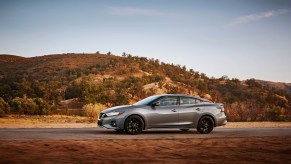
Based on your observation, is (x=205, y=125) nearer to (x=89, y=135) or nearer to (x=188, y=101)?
(x=188, y=101)

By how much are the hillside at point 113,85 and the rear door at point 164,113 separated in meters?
14.9

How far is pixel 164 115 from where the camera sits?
55.7ft

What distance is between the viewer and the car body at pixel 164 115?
54.1 ft

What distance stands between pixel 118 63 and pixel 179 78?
10576mm

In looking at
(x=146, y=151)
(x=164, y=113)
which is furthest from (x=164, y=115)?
(x=146, y=151)

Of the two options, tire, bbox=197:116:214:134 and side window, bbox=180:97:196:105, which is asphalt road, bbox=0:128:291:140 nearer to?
tire, bbox=197:116:214:134

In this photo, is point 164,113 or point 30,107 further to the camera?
point 30,107

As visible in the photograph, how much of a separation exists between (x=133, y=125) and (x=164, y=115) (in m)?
1.30

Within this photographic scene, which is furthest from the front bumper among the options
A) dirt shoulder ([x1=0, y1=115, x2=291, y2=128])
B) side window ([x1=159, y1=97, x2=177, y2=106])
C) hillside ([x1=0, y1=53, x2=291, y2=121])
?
hillside ([x1=0, y1=53, x2=291, y2=121])

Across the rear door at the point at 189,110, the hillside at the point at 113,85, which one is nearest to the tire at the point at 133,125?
the rear door at the point at 189,110

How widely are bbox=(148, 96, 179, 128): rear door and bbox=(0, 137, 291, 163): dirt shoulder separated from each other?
264 cm

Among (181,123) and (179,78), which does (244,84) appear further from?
(181,123)

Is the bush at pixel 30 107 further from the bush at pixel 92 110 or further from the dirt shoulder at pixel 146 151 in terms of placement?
the dirt shoulder at pixel 146 151

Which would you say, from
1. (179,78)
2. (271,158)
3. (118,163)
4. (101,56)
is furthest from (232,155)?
(101,56)
